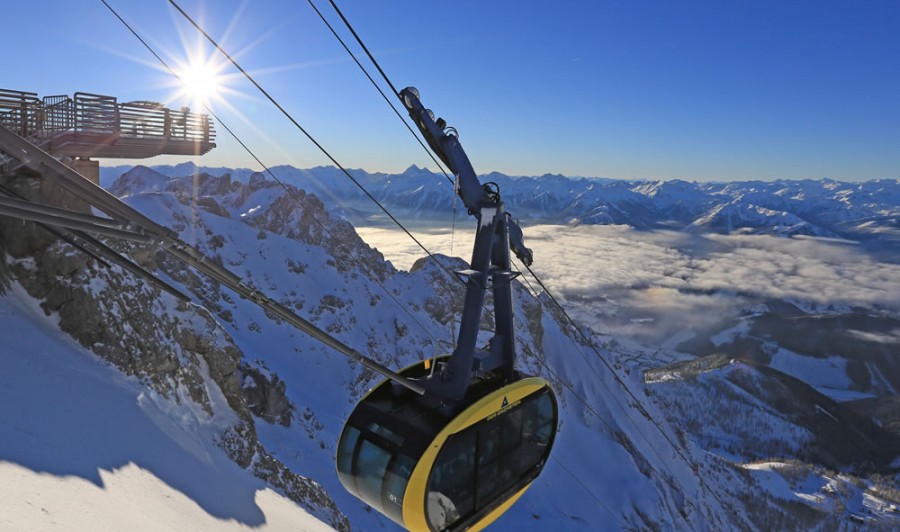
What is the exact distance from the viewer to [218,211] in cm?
8056

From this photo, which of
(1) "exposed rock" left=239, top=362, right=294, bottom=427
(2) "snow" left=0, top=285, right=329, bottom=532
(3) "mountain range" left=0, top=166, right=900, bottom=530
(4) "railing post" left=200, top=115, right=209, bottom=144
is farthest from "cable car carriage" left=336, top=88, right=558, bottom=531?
(1) "exposed rock" left=239, top=362, right=294, bottom=427

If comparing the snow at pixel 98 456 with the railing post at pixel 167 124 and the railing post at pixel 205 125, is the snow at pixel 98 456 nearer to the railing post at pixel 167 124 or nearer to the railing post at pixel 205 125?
the railing post at pixel 167 124

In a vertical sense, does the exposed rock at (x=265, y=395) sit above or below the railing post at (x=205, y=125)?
below

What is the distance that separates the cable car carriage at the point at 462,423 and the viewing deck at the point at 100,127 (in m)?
15.5

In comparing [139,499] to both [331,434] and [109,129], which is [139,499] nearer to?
[109,129]

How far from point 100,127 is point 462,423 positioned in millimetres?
19743

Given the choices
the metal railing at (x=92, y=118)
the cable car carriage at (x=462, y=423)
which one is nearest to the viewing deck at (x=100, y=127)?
the metal railing at (x=92, y=118)

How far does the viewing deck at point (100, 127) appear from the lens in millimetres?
18594

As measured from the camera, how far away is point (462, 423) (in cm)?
974

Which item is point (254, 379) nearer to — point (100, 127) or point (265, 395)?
point (265, 395)

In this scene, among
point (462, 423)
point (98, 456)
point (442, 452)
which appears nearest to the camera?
point (442, 452)

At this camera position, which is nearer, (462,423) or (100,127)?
(462,423)

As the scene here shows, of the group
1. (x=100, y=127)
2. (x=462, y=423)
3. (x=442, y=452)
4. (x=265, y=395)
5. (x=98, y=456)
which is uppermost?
(x=100, y=127)

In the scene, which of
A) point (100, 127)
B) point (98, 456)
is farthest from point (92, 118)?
point (98, 456)
